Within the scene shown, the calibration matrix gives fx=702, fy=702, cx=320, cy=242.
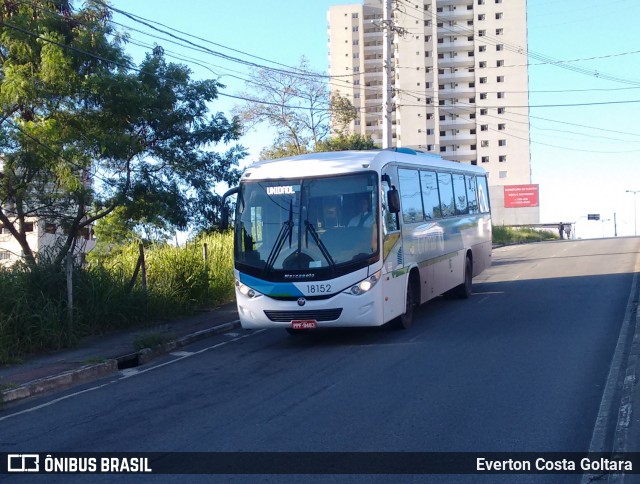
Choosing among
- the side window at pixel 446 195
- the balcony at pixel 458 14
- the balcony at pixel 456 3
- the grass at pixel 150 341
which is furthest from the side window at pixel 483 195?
the balcony at pixel 456 3

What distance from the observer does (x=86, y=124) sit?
14.8 meters

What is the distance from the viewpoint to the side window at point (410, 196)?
13.4m

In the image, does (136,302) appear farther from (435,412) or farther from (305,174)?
(435,412)

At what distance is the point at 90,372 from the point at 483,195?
13166 mm

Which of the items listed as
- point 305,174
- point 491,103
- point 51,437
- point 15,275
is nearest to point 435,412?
point 51,437

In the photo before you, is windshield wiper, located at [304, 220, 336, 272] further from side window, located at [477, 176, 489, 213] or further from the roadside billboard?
the roadside billboard

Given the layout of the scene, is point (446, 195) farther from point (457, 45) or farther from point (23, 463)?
point (457, 45)

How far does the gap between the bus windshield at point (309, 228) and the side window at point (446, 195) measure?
455 cm

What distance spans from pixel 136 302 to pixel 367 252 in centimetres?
646

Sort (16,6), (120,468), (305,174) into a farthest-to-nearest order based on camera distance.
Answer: (16,6) → (305,174) → (120,468)

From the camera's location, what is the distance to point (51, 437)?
25.1ft

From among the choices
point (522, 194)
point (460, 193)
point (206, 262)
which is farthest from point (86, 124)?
point (522, 194)

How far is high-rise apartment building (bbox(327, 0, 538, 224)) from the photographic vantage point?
265 ft

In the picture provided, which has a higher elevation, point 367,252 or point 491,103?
point 491,103
